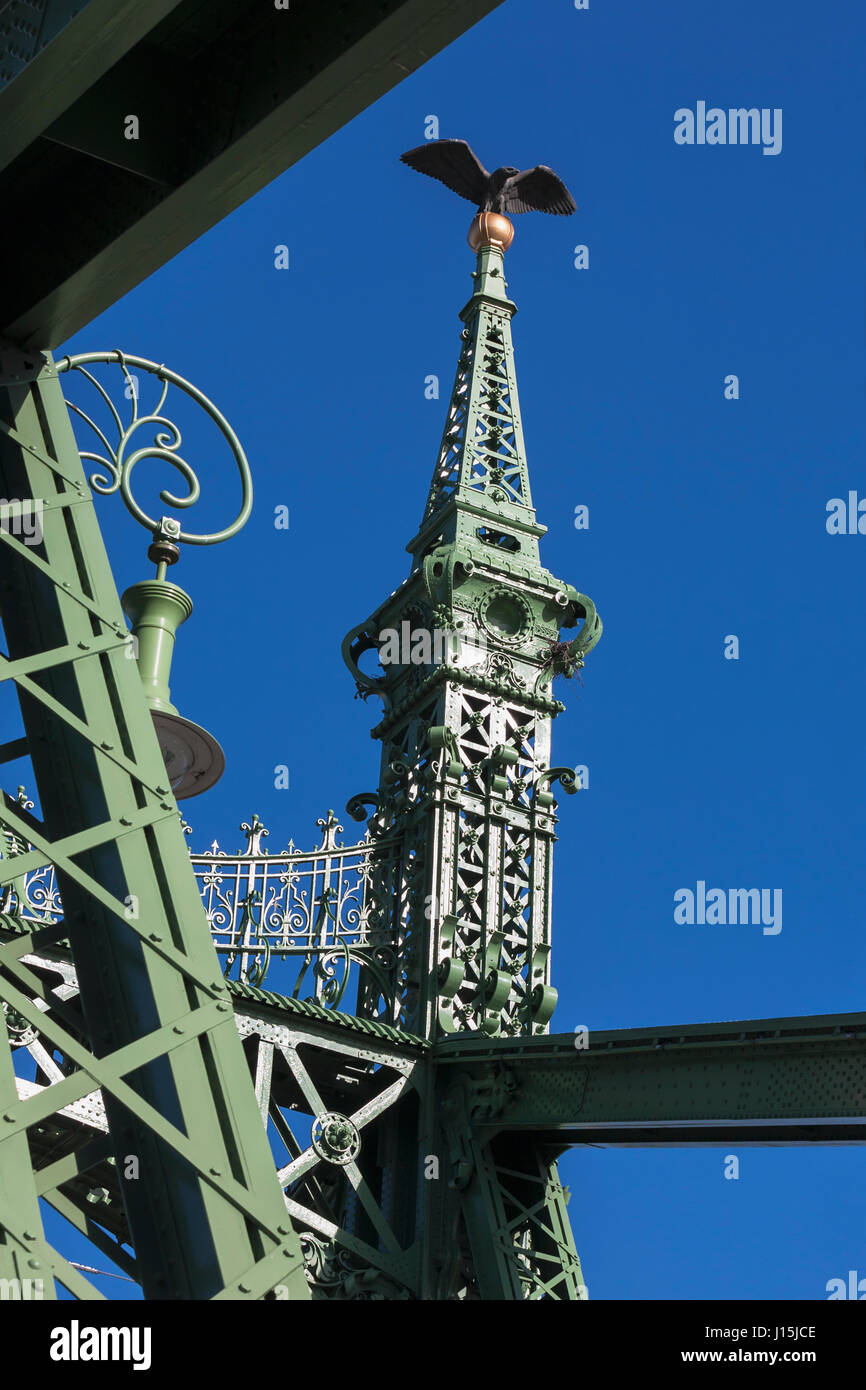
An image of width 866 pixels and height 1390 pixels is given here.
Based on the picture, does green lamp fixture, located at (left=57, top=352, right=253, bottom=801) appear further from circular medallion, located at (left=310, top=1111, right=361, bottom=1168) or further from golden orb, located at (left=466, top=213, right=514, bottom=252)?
golden orb, located at (left=466, top=213, right=514, bottom=252)

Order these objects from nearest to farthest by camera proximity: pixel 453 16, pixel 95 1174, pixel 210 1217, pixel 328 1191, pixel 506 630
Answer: pixel 210 1217 < pixel 453 16 < pixel 95 1174 < pixel 328 1191 < pixel 506 630

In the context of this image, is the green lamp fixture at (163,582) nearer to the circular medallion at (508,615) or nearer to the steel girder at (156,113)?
the steel girder at (156,113)

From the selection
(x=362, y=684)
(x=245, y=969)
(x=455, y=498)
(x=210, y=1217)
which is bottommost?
(x=210, y=1217)

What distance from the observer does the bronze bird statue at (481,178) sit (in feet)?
70.9

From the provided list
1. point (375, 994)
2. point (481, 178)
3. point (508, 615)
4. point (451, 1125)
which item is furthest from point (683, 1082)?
point (481, 178)

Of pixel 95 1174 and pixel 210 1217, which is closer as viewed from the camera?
pixel 210 1217

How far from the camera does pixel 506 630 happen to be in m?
17.1

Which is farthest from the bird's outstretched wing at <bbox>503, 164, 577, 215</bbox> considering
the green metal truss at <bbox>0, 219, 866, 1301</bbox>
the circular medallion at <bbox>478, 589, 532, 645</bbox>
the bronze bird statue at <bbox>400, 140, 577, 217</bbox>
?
the circular medallion at <bbox>478, 589, 532, 645</bbox>

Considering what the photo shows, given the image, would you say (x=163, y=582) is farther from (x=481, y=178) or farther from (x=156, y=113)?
(x=481, y=178)

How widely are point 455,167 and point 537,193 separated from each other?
4.25 feet
